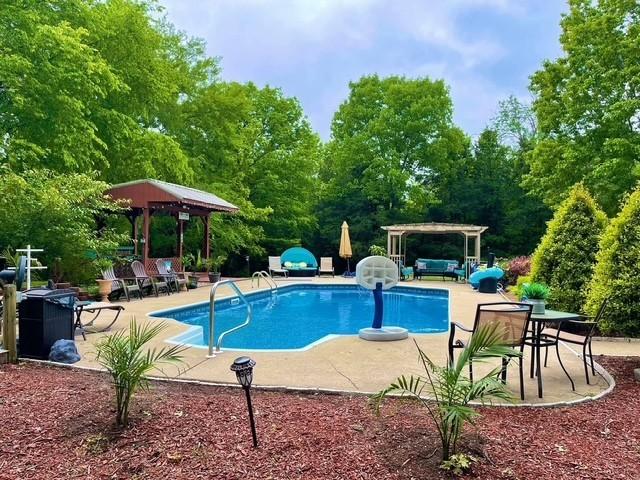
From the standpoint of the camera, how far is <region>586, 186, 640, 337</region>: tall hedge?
7055 millimetres

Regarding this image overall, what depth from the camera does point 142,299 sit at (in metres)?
11.1

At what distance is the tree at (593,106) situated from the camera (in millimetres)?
14673

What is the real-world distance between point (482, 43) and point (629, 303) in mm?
7884

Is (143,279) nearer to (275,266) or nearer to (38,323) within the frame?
(38,323)

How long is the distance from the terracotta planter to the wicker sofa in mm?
12074

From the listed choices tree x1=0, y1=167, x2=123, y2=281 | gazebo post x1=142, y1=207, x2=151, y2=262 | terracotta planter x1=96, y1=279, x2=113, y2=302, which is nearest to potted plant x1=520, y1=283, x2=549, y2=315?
tree x1=0, y1=167, x2=123, y2=281

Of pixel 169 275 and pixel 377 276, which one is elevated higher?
pixel 377 276

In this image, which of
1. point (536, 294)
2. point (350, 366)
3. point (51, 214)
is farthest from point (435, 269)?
point (350, 366)

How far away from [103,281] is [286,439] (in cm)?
826

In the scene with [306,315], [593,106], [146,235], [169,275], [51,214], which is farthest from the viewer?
[593,106]

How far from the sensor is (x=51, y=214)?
924 centimetres

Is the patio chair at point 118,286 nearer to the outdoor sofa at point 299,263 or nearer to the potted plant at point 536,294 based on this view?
the potted plant at point 536,294

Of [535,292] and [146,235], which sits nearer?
[535,292]

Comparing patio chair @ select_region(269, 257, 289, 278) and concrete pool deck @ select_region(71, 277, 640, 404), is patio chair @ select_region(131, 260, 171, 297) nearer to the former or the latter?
concrete pool deck @ select_region(71, 277, 640, 404)
